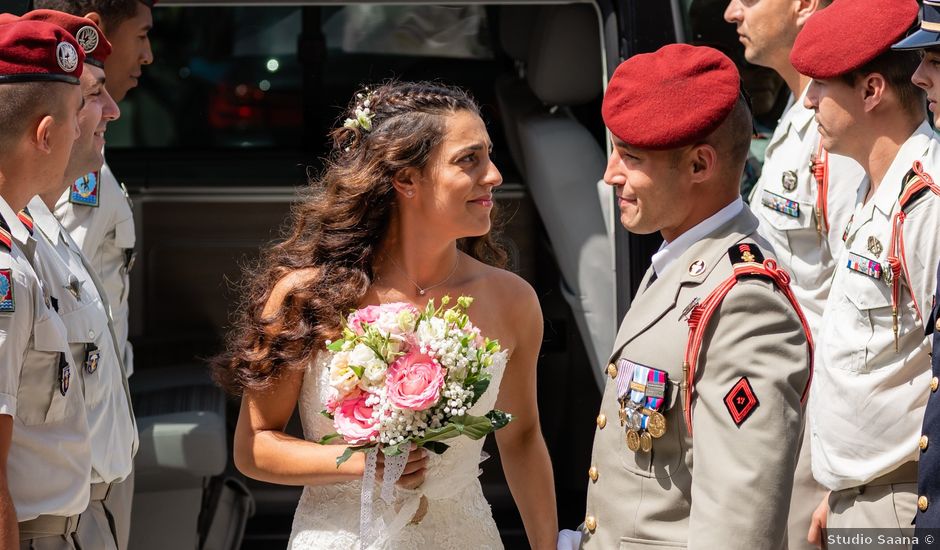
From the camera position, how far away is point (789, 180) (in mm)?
3064

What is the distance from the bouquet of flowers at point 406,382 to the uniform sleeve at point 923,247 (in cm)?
80

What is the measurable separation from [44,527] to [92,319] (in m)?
0.46

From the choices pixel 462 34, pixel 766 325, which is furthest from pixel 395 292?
pixel 462 34

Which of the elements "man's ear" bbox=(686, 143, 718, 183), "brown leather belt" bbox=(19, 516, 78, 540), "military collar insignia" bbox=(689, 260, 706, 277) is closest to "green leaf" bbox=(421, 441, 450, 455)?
"military collar insignia" bbox=(689, 260, 706, 277)

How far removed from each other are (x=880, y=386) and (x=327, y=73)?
2.69 meters

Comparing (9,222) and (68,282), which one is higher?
(9,222)

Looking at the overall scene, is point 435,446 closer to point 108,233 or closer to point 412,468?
point 412,468

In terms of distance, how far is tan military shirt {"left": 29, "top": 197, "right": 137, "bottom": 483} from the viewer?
2594 millimetres

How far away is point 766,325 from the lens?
78.4 inches

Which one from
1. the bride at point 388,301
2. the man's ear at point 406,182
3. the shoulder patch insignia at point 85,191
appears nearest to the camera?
the bride at point 388,301

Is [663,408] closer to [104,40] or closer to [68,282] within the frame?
[68,282]

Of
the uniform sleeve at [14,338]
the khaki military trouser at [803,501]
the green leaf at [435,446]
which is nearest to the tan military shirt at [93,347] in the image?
the uniform sleeve at [14,338]

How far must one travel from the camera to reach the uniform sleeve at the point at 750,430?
1915 millimetres

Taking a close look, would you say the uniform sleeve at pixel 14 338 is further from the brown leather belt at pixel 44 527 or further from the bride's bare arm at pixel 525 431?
the bride's bare arm at pixel 525 431
